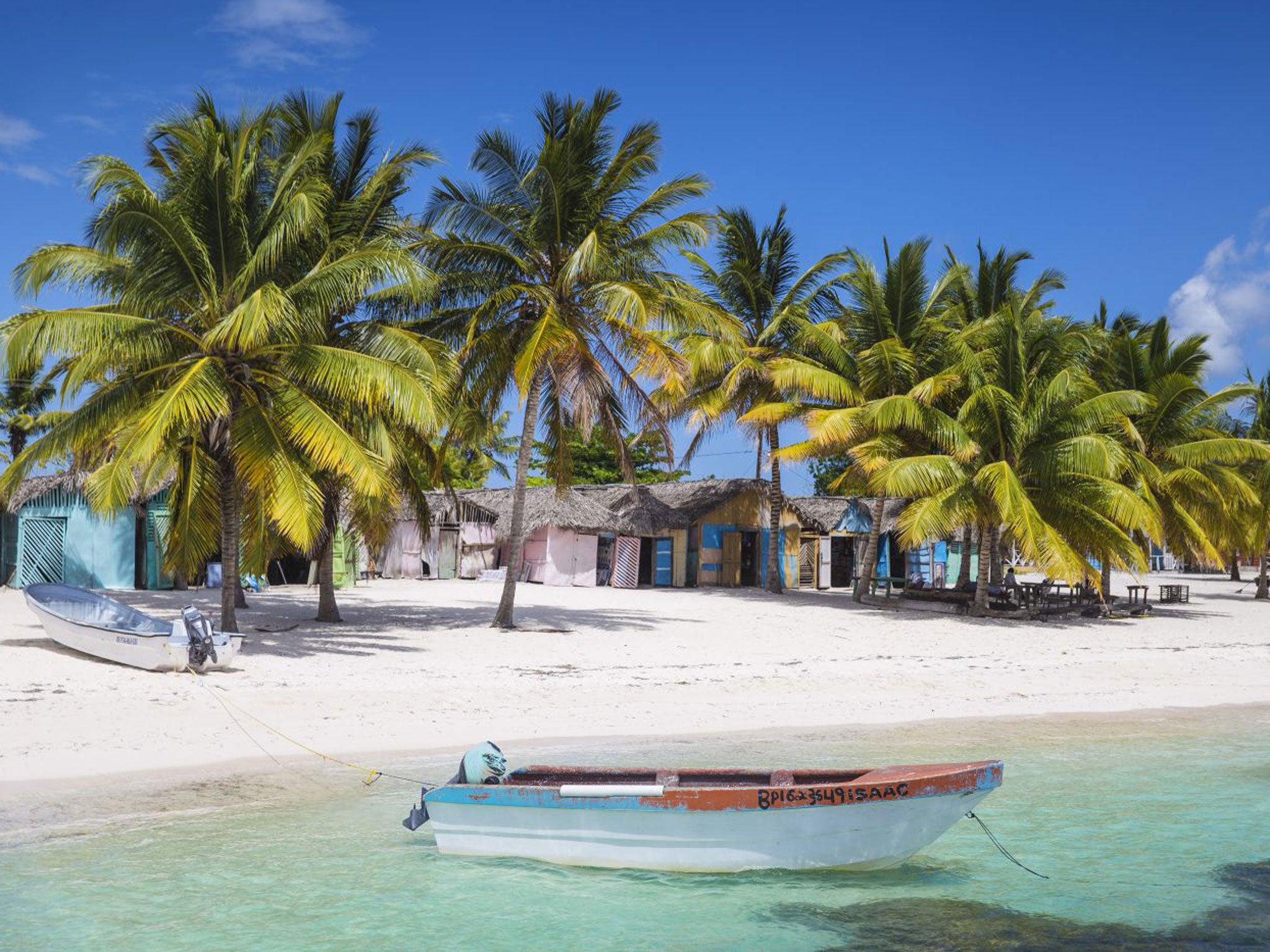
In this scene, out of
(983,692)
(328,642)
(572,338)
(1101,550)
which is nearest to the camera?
(983,692)

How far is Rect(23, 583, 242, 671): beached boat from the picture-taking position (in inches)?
468

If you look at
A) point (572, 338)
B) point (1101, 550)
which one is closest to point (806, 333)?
point (1101, 550)

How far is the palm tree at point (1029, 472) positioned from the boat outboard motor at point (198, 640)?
13.4 meters

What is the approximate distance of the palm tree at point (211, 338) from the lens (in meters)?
12.7

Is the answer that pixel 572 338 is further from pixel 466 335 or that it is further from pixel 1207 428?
pixel 1207 428

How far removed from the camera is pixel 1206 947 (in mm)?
6242

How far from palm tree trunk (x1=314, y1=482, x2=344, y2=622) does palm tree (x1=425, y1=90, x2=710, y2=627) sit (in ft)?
9.22

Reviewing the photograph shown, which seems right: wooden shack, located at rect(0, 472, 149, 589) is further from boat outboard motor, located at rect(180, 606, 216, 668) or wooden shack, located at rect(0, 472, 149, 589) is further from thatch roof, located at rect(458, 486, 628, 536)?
boat outboard motor, located at rect(180, 606, 216, 668)

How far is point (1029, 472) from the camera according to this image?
2195cm

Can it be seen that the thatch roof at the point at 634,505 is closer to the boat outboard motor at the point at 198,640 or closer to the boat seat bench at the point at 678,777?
the boat outboard motor at the point at 198,640

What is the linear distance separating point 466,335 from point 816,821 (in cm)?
1235

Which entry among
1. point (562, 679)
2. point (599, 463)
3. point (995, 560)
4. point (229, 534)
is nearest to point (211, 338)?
point (229, 534)

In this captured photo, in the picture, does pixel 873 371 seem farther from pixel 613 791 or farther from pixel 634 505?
pixel 613 791

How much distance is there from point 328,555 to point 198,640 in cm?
597
